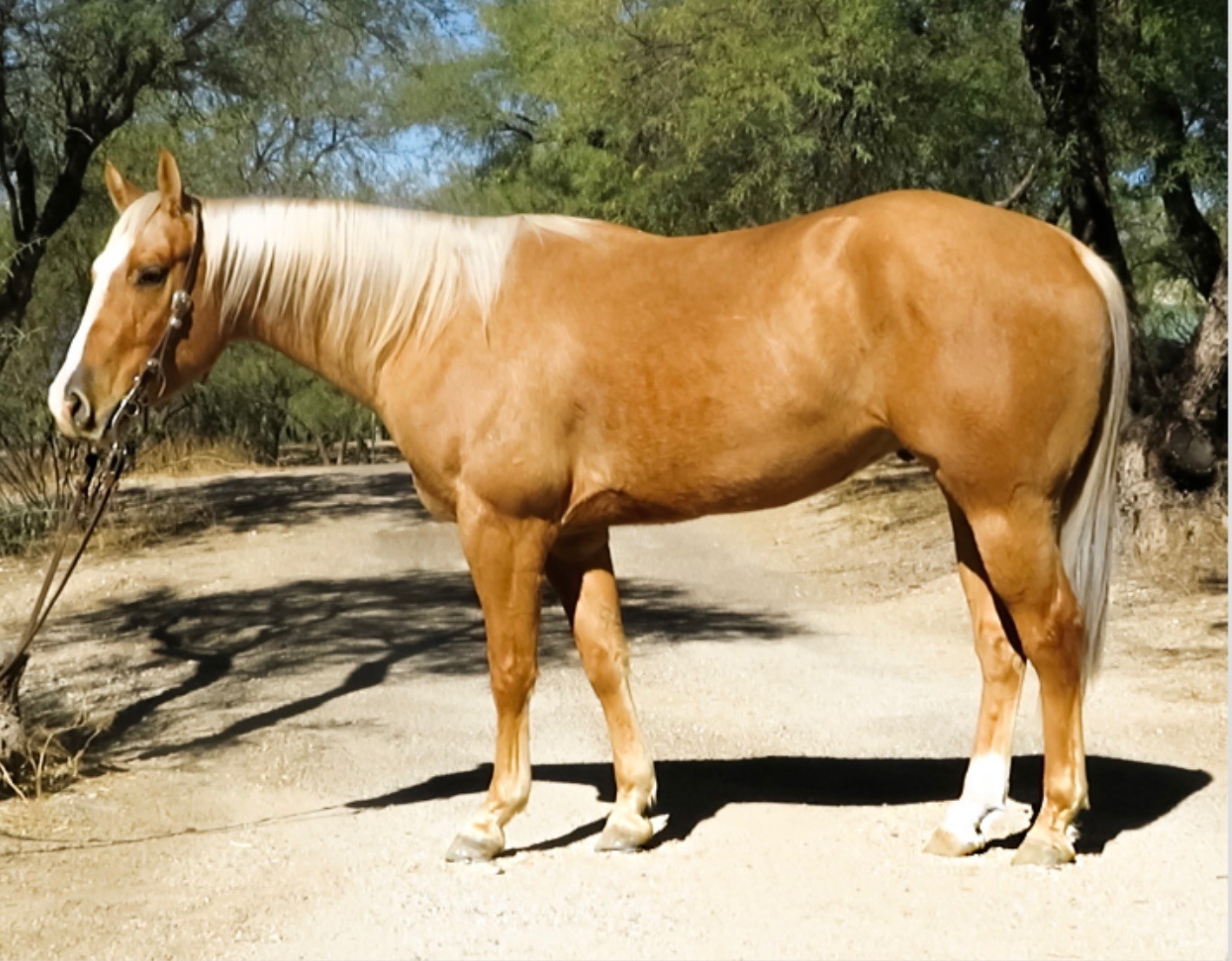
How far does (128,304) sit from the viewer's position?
4527 millimetres

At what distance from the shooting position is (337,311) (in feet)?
15.3

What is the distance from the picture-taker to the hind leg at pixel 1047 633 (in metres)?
4.27

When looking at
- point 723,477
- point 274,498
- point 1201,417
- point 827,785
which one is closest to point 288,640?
point 827,785

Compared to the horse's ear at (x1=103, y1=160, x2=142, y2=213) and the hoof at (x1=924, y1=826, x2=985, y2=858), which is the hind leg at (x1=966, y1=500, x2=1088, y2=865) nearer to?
the hoof at (x1=924, y1=826, x2=985, y2=858)

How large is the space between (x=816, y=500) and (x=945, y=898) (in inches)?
460

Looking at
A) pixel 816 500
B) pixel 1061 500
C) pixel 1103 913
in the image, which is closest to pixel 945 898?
pixel 1103 913

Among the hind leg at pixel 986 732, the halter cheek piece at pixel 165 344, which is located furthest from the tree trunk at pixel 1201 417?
the halter cheek piece at pixel 165 344

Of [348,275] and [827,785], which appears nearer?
[348,275]

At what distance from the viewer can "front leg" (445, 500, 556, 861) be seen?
4480 millimetres

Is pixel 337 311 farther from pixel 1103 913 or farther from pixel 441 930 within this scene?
pixel 1103 913

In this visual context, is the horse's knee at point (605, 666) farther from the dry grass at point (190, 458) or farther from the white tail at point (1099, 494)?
the dry grass at point (190, 458)

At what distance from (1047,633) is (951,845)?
723 millimetres

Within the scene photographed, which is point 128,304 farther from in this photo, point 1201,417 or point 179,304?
point 1201,417

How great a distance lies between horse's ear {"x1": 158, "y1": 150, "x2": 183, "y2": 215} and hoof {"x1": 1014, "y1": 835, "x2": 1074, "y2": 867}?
321 cm
